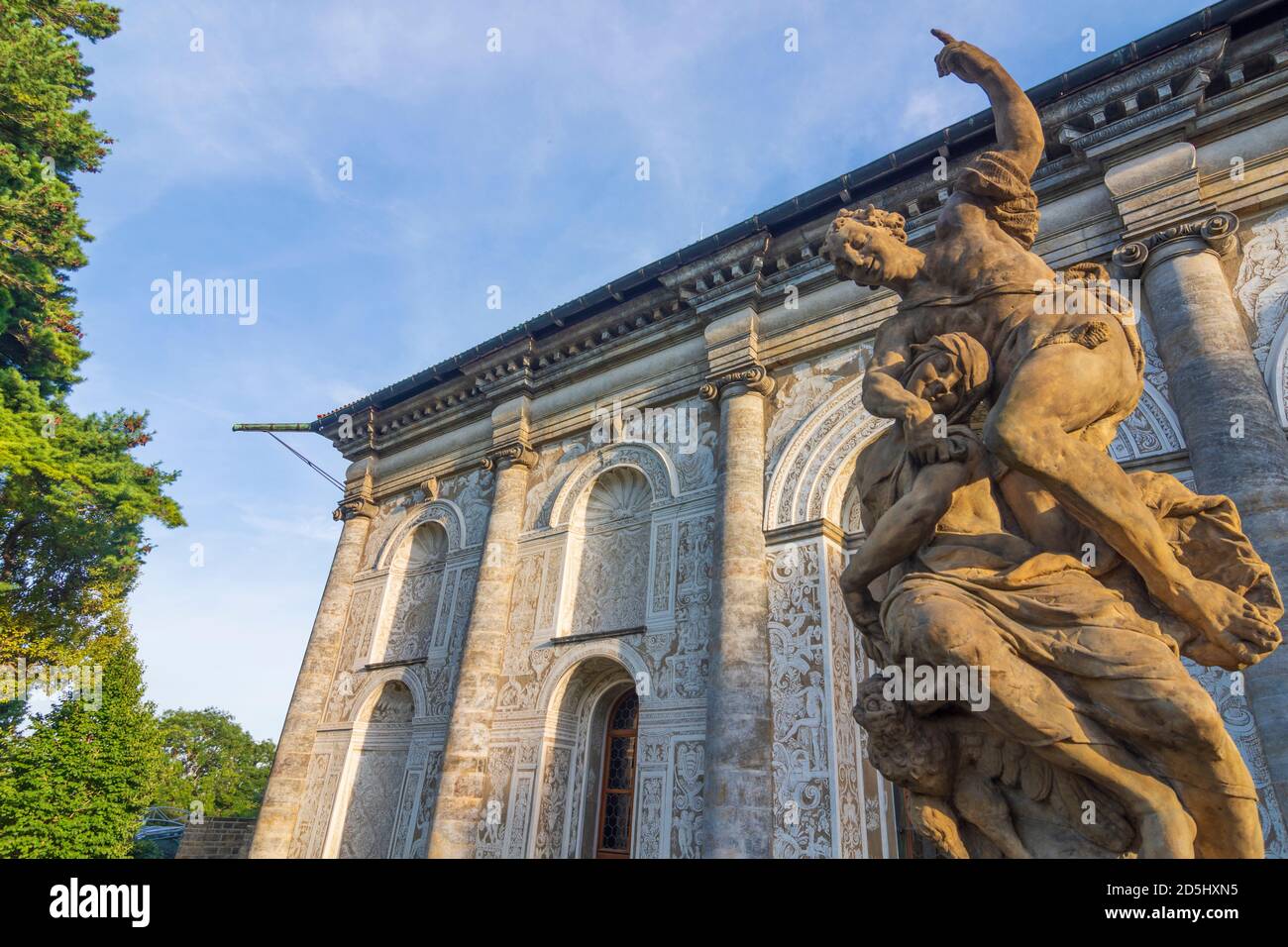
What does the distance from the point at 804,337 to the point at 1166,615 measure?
7726mm

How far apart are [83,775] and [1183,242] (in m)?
19.6

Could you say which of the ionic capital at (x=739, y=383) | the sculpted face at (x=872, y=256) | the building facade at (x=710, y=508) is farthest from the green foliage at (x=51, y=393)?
the sculpted face at (x=872, y=256)

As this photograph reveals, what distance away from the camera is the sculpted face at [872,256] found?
292 centimetres

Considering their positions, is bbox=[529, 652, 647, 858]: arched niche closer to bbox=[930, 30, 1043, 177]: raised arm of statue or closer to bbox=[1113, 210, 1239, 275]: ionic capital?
bbox=[1113, 210, 1239, 275]: ionic capital

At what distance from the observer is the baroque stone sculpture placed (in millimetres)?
1829

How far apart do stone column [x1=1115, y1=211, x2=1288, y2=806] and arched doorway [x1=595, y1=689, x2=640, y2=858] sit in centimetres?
641

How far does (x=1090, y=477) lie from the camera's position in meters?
2.09

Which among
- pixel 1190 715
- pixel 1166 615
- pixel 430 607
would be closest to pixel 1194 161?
pixel 1166 615

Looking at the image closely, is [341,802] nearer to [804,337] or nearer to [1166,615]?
[804,337]

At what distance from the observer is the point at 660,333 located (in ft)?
36.5

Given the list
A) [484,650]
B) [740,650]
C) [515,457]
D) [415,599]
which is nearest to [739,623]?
[740,650]

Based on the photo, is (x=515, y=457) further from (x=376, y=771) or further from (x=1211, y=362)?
(x=1211, y=362)

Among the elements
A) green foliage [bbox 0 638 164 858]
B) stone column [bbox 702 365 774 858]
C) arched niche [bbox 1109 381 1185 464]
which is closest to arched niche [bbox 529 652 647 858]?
stone column [bbox 702 365 774 858]

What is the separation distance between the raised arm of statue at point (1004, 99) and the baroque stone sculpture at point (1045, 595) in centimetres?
47
